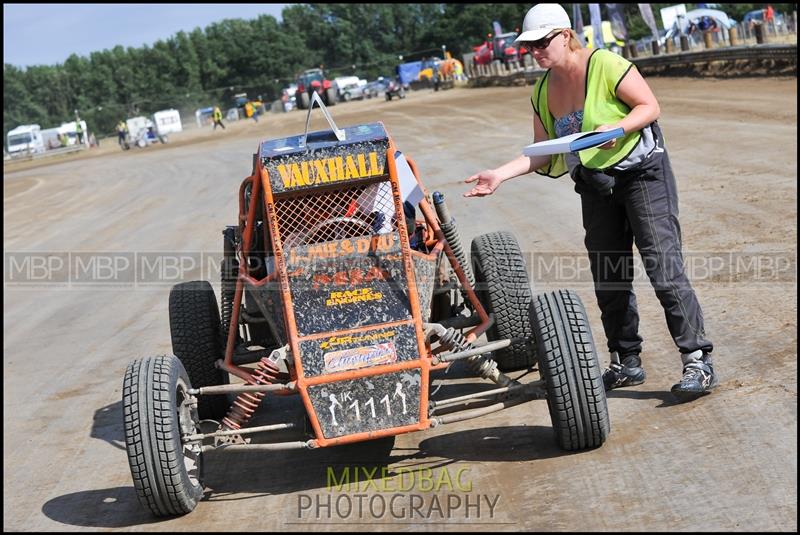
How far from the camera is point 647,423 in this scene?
18.6ft

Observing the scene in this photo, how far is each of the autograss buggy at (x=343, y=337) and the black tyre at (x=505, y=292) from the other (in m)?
0.17

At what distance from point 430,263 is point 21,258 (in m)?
13.2

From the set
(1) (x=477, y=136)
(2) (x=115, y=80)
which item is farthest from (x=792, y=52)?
(2) (x=115, y=80)

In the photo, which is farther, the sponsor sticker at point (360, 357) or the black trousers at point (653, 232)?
the black trousers at point (653, 232)

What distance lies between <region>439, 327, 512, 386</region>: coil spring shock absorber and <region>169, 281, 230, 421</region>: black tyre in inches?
71.2

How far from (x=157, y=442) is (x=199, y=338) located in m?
1.76

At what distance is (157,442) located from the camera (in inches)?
201

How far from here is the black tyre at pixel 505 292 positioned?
6.73 metres

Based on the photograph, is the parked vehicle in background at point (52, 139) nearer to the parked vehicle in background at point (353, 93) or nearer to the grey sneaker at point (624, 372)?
the parked vehicle in background at point (353, 93)

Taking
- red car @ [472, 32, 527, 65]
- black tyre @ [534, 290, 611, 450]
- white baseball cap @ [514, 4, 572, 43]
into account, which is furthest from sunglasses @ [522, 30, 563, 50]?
red car @ [472, 32, 527, 65]

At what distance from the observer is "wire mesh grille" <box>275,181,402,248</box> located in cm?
587

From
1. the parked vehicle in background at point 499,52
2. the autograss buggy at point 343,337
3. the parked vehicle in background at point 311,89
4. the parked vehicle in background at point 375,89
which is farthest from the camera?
the parked vehicle in background at point 375,89

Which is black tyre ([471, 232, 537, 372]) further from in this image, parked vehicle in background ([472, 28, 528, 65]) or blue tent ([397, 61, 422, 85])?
blue tent ([397, 61, 422, 85])

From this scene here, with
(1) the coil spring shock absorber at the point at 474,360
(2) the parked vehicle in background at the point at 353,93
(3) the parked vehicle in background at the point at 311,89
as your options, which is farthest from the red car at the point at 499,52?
(1) the coil spring shock absorber at the point at 474,360
